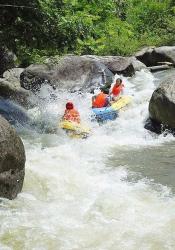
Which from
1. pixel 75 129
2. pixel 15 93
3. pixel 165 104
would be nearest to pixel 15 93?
pixel 15 93

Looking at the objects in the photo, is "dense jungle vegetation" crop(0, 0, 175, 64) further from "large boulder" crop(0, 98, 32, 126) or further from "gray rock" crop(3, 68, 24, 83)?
"gray rock" crop(3, 68, 24, 83)

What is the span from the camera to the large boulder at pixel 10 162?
670cm

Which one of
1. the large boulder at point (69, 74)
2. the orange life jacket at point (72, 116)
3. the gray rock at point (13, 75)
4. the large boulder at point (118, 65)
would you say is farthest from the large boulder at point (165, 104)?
the large boulder at point (118, 65)

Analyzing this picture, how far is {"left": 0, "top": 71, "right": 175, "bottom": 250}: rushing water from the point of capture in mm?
5746

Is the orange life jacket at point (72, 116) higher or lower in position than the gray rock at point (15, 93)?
higher

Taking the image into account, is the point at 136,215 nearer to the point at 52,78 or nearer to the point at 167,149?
the point at 167,149

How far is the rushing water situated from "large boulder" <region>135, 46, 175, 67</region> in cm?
1152

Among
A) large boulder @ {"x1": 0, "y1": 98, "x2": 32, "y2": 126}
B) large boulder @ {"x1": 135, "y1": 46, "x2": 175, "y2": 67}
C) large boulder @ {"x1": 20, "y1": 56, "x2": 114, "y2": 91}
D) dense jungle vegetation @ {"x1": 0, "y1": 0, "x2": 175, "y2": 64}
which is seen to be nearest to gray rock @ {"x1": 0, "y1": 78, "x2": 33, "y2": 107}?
large boulder @ {"x1": 0, "y1": 98, "x2": 32, "y2": 126}

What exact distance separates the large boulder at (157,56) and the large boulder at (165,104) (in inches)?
444

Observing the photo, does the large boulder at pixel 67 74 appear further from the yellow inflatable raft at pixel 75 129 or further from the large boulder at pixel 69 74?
the yellow inflatable raft at pixel 75 129

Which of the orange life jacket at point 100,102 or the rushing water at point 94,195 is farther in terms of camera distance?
the orange life jacket at point 100,102

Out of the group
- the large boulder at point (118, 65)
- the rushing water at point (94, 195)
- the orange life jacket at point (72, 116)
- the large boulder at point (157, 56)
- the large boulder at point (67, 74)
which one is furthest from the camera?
the large boulder at point (157, 56)

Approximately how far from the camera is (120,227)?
19.9ft

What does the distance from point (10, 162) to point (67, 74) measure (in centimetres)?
1049
